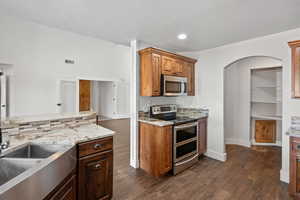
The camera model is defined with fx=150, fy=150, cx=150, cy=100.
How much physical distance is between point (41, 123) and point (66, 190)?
87 centimetres

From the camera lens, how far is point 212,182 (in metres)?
2.43

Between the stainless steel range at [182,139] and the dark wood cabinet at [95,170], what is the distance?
48.9 inches

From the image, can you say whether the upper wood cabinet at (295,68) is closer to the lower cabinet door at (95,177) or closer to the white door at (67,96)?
the lower cabinet door at (95,177)

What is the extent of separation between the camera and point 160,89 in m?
2.89

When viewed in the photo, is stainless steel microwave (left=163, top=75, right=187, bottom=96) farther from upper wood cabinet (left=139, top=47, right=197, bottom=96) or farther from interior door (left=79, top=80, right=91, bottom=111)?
interior door (left=79, top=80, right=91, bottom=111)

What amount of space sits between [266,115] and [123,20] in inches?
173

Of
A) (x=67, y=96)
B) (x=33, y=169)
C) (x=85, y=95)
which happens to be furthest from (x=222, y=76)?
(x=85, y=95)

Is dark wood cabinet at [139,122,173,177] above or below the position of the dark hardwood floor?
above

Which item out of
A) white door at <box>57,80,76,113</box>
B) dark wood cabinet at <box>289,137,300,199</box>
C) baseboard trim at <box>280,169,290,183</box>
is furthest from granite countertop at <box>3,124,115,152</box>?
white door at <box>57,80,76,113</box>

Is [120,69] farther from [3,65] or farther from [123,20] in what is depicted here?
[123,20]

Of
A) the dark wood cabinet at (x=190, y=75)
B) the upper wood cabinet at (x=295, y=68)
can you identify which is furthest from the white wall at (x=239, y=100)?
the upper wood cabinet at (x=295, y=68)

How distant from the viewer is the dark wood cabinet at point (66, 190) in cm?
113

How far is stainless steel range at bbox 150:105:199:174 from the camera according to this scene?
2.66m

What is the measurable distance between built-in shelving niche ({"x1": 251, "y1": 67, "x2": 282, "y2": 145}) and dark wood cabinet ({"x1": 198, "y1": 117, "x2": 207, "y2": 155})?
1749mm
